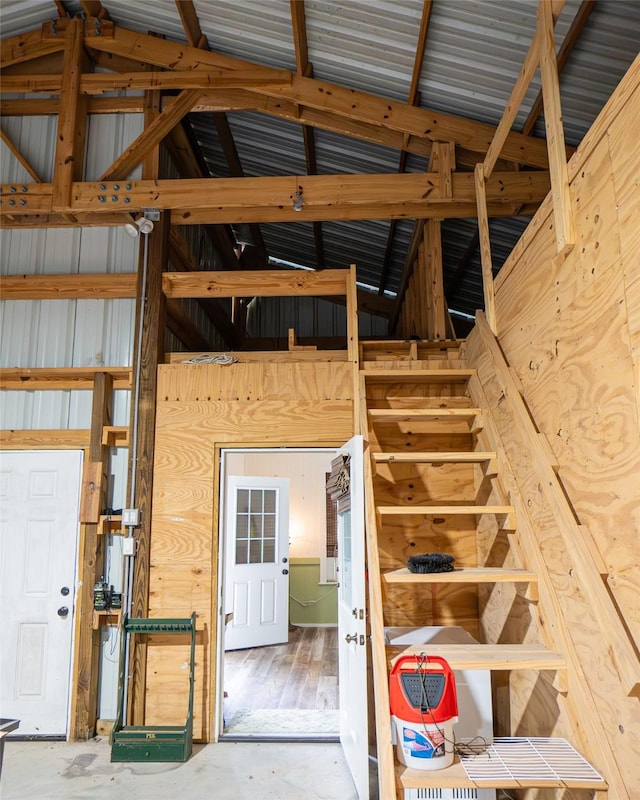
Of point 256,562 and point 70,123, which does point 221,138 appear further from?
point 256,562

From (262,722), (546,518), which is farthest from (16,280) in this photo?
(546,518)

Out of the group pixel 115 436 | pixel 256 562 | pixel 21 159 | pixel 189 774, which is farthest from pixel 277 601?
pixel 21 159

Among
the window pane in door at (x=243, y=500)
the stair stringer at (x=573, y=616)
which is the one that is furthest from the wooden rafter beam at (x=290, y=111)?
the window pane in door at (x=243, y=500)

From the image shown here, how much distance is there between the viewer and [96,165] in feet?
15.8

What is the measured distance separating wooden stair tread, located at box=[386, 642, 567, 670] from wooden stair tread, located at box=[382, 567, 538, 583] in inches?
10.2

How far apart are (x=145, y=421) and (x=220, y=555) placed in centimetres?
107

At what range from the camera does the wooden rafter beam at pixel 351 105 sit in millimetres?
4270

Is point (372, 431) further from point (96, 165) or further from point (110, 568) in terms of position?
point (96, 165)

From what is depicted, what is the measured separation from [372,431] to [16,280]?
2985 millimetres

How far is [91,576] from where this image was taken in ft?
13.8

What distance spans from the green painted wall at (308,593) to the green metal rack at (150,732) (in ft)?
14.0

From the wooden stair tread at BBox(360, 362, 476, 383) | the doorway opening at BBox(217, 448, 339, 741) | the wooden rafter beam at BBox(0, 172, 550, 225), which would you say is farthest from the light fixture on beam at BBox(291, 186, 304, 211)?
the doorway opening at BBox(217, 448, 339, 741)

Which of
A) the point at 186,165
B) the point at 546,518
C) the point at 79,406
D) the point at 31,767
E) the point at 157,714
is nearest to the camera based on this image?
the point at 546,518

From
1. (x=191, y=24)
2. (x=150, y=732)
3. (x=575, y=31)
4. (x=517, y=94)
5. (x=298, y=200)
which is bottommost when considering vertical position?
(x=150, y=732)
